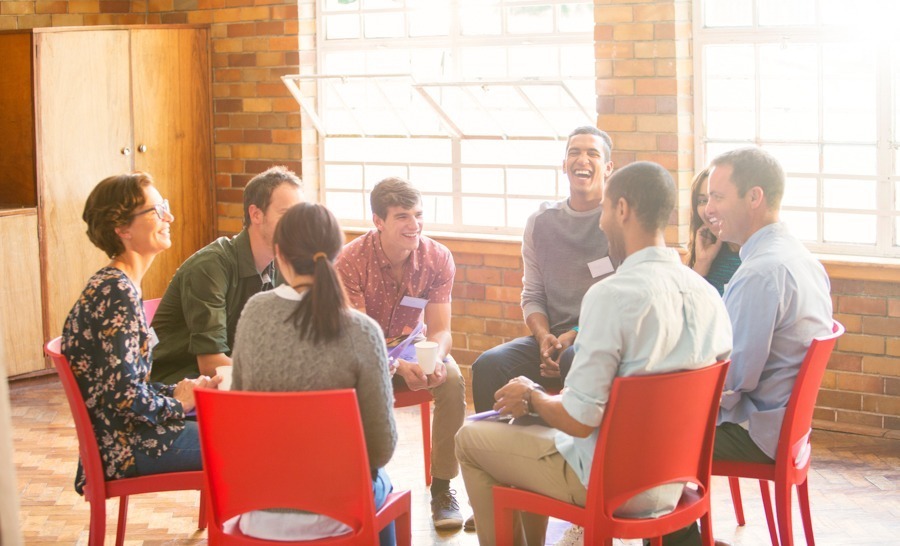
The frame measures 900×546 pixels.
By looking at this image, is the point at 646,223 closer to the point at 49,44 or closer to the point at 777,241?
the point at 777,241

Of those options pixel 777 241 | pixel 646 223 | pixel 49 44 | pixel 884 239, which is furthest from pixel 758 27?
pixel 49 44

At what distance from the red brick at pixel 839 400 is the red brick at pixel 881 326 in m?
0.31

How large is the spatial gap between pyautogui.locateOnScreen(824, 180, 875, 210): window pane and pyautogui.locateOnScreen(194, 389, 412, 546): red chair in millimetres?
3252

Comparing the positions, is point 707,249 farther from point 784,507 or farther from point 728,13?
point 728,13

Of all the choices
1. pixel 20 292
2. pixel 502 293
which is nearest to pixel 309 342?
pixel 502 293

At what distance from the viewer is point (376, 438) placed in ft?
8.08

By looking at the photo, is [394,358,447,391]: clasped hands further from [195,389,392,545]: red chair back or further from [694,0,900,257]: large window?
[694,0,900,257]: large window

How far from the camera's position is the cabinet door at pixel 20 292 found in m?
5.74

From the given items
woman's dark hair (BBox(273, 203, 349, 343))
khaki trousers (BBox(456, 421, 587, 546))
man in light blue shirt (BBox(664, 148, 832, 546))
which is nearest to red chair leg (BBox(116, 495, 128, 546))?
khaki trousers (BBox(456, 421, 587, 546))

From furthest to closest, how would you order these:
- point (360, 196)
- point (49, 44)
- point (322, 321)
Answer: point (360, 196)
point (49, 44)
point (322, 321)

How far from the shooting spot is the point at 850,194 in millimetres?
4855

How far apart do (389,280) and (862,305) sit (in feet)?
7.17

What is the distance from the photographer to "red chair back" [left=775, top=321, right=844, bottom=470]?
278 cm

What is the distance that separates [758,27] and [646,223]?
2716 mm
